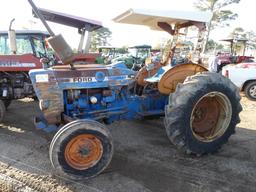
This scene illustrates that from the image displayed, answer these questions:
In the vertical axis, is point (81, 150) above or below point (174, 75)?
below

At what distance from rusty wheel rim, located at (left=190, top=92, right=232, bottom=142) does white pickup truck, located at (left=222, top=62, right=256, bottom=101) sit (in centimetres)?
521

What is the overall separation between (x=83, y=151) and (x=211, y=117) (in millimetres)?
2045

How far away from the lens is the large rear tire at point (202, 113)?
3.79 meters

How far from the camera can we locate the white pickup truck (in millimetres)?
8914

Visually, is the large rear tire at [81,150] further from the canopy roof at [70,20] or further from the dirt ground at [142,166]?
the canopy roof at [70,20]

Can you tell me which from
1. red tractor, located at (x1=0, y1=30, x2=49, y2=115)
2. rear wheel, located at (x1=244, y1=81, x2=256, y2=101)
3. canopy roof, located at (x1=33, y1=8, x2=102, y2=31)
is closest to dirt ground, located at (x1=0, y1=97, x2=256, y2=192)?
red tractor, located at (x1=0, y1=30, x2=49, y2=115)

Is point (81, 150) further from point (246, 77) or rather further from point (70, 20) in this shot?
point (246, 77)

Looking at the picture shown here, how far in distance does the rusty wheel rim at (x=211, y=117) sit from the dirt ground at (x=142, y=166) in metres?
0.33

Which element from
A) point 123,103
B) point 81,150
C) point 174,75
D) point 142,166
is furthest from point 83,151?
point 174,75

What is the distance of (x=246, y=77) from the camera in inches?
353

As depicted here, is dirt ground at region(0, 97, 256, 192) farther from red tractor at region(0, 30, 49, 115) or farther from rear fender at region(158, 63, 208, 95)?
A: red tractor at region(0, 30, 49, 115)

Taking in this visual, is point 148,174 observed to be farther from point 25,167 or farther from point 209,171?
point 25,167

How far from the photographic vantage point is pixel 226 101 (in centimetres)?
417

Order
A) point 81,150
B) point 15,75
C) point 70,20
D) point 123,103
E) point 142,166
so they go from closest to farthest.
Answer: point 81,150, point 142,166, point 123,103, point 70,20, point 15,75
